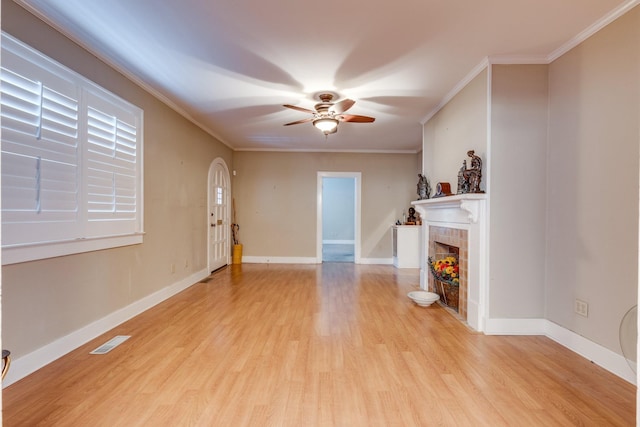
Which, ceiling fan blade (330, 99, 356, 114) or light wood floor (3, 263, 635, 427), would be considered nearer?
light wood floor (3, 263, 635, 427)

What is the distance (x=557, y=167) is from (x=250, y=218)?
5438 mm

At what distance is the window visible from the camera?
2.25 metres

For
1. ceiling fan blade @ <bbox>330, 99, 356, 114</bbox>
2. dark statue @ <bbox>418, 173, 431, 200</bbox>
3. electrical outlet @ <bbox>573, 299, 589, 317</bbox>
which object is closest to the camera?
electrical outlet @ <bbox>573, 299, 589, 317</bbox>

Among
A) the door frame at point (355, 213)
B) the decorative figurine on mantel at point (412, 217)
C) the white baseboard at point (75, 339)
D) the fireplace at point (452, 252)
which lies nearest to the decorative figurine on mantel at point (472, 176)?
the fireplace at point (452, 252)

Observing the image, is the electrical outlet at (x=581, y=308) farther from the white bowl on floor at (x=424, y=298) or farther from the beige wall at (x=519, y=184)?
the white bowl on floor at (x=424, y=298)

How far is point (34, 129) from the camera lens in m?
2.39

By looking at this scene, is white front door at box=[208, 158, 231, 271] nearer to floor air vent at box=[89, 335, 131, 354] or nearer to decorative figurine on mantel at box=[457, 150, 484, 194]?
floor air vent at box=[89, 335, 131, 354]

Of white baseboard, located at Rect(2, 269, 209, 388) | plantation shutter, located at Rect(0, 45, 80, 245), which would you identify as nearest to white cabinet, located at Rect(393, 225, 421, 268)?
white baseboard, located at Rect(2, 269, 209, 388)

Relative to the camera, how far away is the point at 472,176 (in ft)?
10.7

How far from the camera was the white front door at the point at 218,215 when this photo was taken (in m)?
5.77

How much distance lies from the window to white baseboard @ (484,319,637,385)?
3.64m

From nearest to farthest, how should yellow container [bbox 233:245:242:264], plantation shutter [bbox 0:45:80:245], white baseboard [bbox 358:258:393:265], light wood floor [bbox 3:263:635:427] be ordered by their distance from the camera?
light wood floor [bbox 3:263:635:427] < plantation shutter [bbox 0:45:80:245] < yellow container [bbox 233:245:242:264] < white baseboard [bbox 358:258:393:265]

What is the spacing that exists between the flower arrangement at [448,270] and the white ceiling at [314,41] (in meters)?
1.91

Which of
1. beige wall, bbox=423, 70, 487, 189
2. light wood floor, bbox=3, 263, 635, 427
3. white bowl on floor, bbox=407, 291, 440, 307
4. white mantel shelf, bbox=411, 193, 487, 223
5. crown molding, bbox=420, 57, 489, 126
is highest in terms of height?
crown molding, bbox=420, 57, 489, 126
